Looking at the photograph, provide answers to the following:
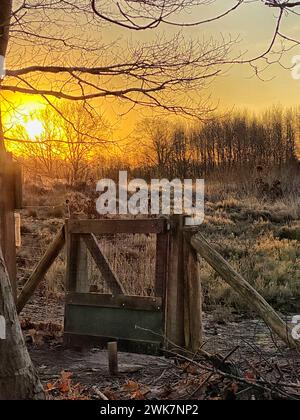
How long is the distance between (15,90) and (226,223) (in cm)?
1086

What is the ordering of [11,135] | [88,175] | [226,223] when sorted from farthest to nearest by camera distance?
[88,175] < [226,223] < [11,135]

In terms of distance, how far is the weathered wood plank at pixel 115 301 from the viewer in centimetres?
→ 650

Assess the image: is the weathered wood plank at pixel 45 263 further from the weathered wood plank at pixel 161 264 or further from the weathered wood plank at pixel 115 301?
the weathered wood plank at pixel 161 264

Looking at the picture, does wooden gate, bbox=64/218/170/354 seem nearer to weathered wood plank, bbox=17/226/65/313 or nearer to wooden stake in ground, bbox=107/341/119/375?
weathered wood plank, bbox=17/226/65/313

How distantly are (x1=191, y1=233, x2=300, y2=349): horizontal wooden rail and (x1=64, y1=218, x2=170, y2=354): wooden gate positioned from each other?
0.48 metres

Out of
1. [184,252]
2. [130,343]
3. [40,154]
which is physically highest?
[40,154]

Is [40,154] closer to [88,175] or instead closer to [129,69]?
[129,69]

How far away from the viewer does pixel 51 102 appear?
36.7ft

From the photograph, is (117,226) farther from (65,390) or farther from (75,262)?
(65,390)

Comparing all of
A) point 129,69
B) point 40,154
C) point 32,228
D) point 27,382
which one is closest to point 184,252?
point 27,382

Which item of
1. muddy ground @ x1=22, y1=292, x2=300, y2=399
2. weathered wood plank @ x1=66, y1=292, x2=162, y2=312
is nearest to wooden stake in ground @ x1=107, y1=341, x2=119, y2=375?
muddy ground @ x1=22, y1=292, x2=300, y2=399

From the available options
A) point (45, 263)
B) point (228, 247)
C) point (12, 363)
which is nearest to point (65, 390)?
point (12, 363)

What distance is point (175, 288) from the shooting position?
648cm

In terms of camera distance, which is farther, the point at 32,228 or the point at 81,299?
the point at 32,228
